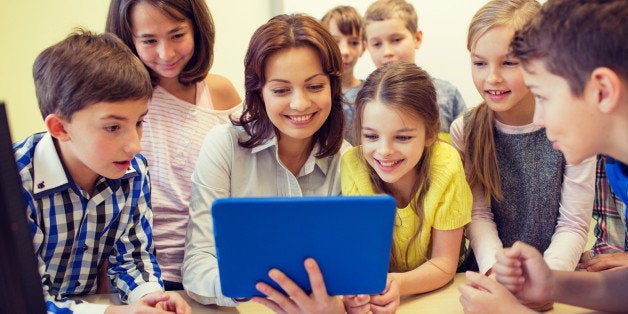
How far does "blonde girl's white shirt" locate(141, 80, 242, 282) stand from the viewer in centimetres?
141

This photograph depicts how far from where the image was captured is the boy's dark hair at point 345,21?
255cm

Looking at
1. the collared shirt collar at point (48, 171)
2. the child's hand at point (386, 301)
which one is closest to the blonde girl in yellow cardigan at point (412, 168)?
the child's hand at point (386, 301)

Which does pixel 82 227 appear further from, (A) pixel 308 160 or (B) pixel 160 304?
(A) pixel 308 160

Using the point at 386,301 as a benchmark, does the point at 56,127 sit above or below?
above

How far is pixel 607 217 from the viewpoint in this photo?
53.4 inches

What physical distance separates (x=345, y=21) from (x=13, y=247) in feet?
6.82

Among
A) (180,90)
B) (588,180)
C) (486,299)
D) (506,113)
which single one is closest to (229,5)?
(180,90)

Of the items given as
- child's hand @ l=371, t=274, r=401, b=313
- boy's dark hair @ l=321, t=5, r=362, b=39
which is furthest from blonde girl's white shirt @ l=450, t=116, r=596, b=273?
boy's dark hair @ l=321, t=5, r=362, b=39

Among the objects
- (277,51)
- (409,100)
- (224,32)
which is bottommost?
(409,100)

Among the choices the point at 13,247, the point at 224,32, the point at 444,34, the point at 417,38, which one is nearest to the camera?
the point at 13,247

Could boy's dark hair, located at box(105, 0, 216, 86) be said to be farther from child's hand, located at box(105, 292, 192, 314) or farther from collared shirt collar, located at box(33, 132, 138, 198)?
child's hand, located at box(105, 292, 192, 314)

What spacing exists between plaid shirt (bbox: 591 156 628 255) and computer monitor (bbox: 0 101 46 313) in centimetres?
113

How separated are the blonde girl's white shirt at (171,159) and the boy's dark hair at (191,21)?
0.08m

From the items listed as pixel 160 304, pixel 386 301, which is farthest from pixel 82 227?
pixel 386 301
